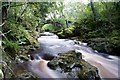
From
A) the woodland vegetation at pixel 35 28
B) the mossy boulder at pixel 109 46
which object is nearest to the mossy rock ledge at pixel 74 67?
the woodland vegetation at pixel 35 28

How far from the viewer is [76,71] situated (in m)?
4.82

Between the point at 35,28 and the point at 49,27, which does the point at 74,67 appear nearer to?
the point at 35,28

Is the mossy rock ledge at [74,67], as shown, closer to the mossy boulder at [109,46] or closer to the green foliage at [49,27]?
the mossy boulder at [109,46]

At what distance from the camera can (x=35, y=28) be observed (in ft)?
39.5

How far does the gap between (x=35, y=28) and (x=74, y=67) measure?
746 centimetres

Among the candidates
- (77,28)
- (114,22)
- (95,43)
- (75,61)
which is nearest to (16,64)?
(75,61)

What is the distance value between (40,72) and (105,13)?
312 inches

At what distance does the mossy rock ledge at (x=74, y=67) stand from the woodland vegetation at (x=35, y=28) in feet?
3.89

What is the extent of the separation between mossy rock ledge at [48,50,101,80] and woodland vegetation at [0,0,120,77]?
1186 mm

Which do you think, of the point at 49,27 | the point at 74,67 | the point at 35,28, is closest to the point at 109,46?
the point at 74,67

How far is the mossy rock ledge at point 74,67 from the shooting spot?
15.0 ft

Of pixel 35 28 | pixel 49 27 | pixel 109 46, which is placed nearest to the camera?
pixel 109 46

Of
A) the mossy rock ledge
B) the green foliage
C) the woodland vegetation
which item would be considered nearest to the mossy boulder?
the woodland vegetation

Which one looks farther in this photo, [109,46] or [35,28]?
[35,28]
